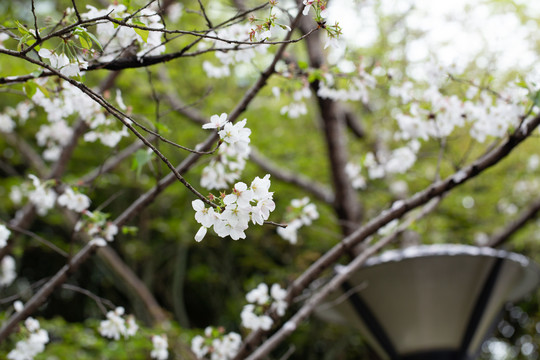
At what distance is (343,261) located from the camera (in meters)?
5.60

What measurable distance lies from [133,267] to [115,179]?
111 cm

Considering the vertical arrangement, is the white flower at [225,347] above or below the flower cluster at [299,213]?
below

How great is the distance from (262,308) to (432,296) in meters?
0.71

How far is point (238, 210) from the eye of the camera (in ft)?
3.49

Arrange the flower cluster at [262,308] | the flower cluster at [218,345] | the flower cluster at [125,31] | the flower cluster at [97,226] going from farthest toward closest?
the flower cluster at [218,345] → the flower cluster at [262,308] → the flower cluster at [97,226] → the flower cluster at [125,31]

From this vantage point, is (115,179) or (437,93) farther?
(115,179)

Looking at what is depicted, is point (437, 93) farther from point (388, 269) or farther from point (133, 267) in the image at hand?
point (133, 267)

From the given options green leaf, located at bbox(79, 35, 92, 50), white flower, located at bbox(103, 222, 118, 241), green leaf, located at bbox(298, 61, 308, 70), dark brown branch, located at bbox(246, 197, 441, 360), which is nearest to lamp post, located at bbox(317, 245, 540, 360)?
dark brown branch, located at bbox(246, 197, 441, 360)

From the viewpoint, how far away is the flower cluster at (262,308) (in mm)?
2135

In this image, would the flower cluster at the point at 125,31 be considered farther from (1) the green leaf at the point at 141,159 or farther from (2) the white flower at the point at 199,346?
(2) the white flower at the point at 199,346

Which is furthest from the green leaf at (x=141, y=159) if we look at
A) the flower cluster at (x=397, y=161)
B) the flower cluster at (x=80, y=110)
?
the flower cluster at (x=397, y=161)

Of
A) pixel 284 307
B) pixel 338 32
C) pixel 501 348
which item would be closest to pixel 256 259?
pixel 501 348

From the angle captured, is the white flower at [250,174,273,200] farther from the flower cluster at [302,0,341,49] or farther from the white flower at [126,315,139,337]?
the white flower at [126,315,139,337]

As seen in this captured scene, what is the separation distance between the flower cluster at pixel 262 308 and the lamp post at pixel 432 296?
28 centimetres
